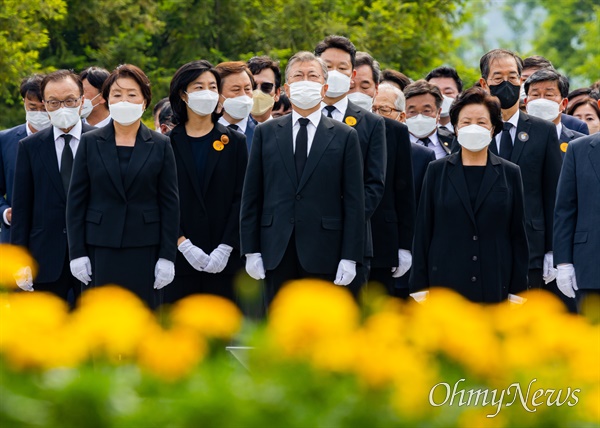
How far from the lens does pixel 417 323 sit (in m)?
4.25

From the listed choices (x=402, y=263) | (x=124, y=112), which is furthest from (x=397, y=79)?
(x=124, y=112)

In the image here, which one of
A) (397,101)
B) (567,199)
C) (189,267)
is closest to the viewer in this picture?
(567,199)

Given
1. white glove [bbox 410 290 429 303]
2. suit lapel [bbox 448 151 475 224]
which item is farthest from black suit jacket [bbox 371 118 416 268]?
white glove [bbox 410 290 429 303]

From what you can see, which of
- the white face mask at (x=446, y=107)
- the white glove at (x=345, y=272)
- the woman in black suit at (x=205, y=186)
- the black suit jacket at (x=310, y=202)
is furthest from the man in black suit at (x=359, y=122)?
the white face mask at (x=446, y=107)

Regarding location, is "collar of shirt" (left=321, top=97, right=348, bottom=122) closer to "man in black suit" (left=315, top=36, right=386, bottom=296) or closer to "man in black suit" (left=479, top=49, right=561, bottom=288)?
"man in black suit" (left=315, top=36, right=386, bottom=296)

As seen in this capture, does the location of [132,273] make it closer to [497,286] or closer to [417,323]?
[497,286]

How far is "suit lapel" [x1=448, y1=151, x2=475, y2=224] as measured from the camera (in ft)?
32.3

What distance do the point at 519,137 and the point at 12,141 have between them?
13.5ft

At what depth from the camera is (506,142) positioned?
11.0m

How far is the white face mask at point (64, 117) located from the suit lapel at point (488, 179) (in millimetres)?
3063

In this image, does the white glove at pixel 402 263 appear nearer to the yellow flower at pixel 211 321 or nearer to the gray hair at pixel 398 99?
the gray hair at pixel 398 99

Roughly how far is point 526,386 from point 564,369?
0.49 ft

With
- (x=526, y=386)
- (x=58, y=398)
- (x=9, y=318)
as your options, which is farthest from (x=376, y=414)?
(x=9, y=318)

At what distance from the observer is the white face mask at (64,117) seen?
10.4 metres
